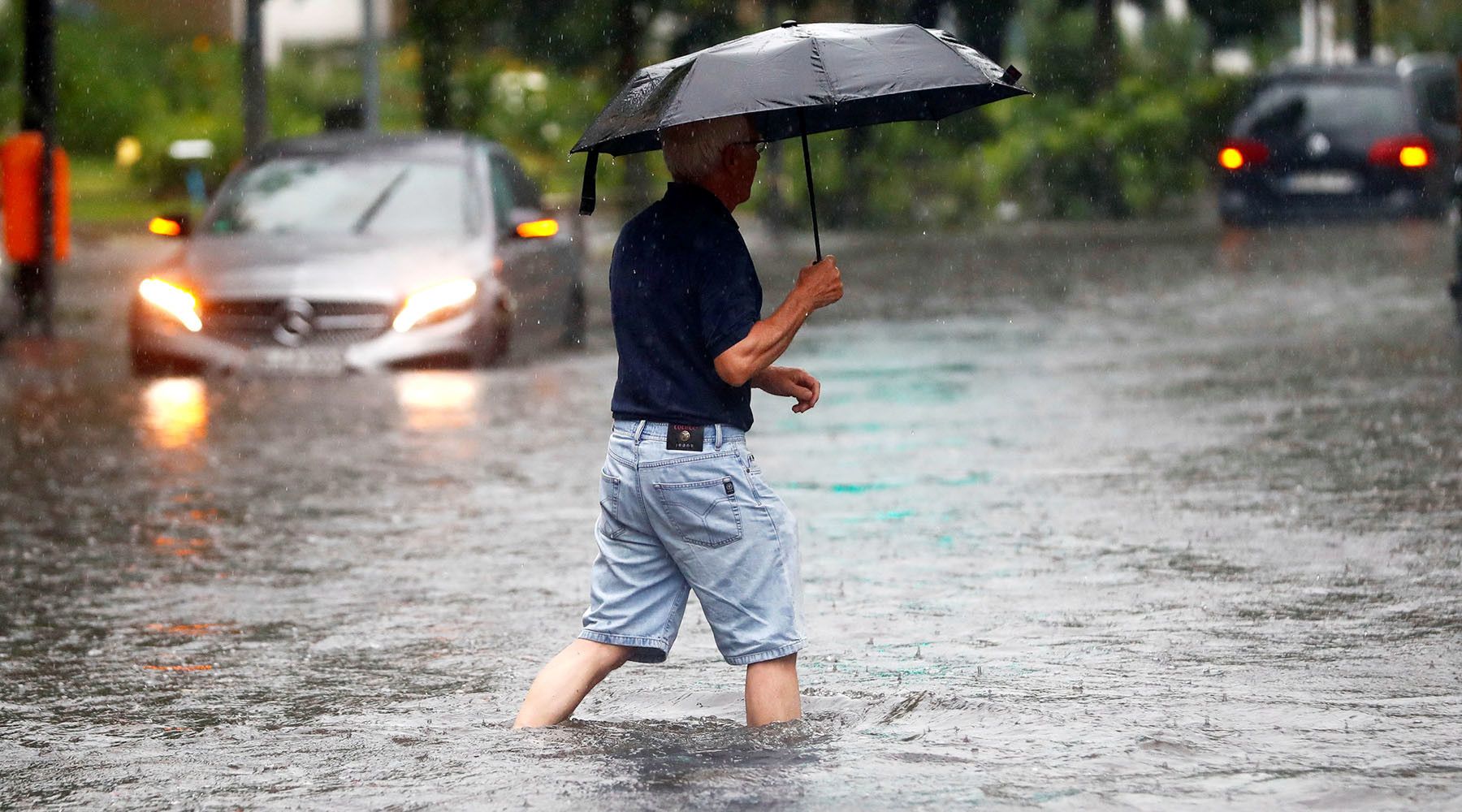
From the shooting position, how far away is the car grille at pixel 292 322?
1452 cm

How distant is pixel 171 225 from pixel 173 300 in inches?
23.6

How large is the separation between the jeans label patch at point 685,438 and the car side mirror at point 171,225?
1006 cm

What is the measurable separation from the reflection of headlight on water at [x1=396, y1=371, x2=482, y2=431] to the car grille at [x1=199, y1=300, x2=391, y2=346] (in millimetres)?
367

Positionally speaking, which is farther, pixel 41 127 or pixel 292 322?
pixel 41 127

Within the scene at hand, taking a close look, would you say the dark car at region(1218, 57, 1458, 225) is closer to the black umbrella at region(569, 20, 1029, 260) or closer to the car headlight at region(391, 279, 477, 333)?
the car headlight at region(391, 279, 477, 333)

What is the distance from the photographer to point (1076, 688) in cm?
635

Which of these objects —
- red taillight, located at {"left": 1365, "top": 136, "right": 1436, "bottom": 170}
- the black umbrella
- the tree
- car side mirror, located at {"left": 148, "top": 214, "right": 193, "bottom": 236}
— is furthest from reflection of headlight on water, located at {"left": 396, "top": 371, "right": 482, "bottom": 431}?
red taillight, located at {"left": 1365, "top": 136, "right": 1436, "bottom": 170}

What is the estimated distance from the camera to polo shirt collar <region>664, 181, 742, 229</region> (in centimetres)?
546

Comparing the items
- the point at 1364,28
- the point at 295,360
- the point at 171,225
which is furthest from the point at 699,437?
the point at 1364,28

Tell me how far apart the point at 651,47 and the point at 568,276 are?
50.0ft

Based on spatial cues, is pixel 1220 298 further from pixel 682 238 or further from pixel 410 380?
pixel 682 238

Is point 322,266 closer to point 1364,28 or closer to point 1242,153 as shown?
point 1242,153

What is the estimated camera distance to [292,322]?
14.5 metres

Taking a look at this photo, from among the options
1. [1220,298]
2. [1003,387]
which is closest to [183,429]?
[1003,387]
